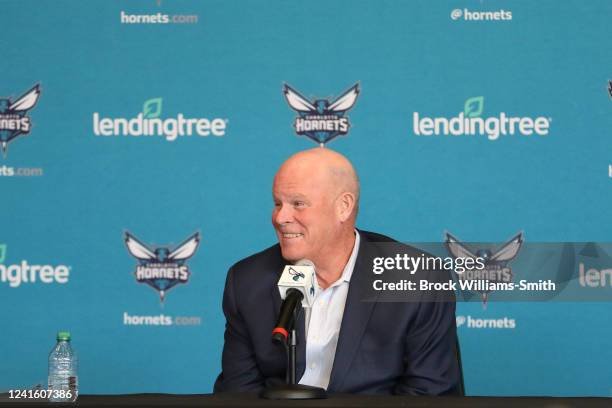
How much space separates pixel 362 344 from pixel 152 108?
200 centimetres

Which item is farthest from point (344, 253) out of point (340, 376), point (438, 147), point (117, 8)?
point (117, 8)

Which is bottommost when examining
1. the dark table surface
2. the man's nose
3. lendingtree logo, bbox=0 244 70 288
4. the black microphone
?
the dark table surface

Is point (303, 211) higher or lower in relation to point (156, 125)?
lower

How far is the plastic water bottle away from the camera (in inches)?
83.4

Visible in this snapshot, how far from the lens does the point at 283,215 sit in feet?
9.71

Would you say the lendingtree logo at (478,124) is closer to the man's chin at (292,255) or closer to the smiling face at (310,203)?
the smiling face at (310,203)

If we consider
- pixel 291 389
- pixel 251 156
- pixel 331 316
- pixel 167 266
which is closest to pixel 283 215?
pixel 331 316

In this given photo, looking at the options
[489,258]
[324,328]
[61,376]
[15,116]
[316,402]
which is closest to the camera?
[316,402]

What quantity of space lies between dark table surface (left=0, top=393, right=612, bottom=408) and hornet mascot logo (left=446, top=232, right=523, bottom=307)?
2.05 meters

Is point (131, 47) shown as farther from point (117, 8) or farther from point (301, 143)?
point (301, 143)

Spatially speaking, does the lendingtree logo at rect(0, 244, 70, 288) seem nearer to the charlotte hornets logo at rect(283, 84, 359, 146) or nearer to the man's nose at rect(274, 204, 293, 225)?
the charlotte hornets logo at rect(283, 84, 359, 146)

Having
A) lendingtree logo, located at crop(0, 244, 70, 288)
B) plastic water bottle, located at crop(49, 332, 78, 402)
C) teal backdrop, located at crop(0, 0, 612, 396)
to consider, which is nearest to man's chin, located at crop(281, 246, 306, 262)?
plastic water bottle, located at crop(49, 332, 78, 402)

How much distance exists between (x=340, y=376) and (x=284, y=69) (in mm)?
1954

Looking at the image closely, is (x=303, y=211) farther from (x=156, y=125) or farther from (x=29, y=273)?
(x=29, y=273)
